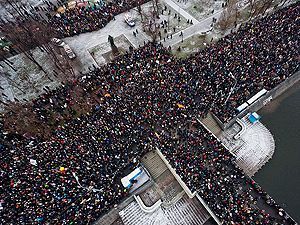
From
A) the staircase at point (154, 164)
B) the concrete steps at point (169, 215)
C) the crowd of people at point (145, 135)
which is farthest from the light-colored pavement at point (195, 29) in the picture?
the concrete steps at point (169, 215)

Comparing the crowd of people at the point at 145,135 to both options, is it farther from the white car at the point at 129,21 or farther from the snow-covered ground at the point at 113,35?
the white car at the point at 129,21

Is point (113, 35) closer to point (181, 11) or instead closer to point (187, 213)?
point (181, 11)

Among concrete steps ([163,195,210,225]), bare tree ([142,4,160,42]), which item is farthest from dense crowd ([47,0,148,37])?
concrete steps ([163,195,210,225])

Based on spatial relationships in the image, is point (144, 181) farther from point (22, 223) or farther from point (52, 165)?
point (22, 223)

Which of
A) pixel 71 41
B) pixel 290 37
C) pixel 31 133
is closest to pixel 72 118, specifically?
pixel 31 133

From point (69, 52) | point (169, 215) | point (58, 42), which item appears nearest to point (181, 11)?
point (69, 52)

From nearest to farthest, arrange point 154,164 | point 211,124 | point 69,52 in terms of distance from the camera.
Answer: point 154,164, point 211,124, point 69,52

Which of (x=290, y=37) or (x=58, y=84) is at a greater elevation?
(x=58, y=84)

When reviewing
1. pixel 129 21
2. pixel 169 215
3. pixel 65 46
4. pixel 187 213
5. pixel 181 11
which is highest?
pixel 65 46
